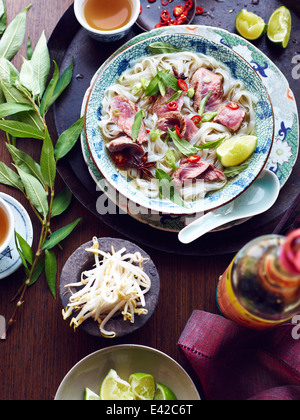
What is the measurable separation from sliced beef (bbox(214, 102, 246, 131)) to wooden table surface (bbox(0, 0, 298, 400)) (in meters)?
0.52

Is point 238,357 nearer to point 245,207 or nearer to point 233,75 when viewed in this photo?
point 245,207

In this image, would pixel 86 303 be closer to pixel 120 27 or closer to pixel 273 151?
pixel 273 151

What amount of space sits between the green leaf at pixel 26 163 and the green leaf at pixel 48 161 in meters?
0.07

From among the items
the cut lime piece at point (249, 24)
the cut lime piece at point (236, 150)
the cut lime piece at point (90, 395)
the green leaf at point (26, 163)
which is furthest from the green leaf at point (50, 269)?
the cut lime piece at point (249, 24)

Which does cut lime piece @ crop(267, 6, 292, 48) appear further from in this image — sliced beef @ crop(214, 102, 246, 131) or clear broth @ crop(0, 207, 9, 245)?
clear broth @ crop(0, 207, 9, 245)

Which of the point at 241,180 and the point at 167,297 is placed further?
the point at 167,297

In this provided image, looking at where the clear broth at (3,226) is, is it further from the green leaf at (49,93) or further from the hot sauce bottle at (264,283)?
the hot sauce bottle at (264,283)

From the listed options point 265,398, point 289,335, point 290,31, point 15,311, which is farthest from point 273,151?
point 15,311

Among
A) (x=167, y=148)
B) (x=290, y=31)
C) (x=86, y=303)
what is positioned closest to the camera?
(x=86, y=303)

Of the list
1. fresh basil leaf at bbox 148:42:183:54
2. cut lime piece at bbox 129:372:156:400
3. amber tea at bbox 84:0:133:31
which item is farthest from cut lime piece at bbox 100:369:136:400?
amber tea at bbox 84:0:133:31

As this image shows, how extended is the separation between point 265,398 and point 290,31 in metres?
1.47

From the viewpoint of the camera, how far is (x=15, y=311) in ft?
6.09

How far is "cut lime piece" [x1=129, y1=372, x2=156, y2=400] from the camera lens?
169 centimetres

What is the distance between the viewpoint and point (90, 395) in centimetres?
168
